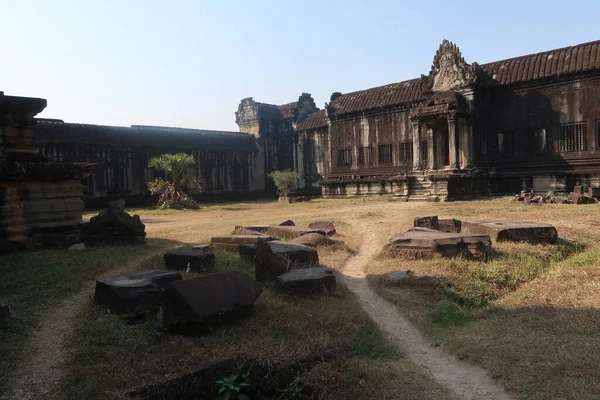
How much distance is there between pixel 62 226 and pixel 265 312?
6.72 metres

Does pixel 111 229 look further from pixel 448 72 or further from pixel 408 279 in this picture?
pixel 448 72

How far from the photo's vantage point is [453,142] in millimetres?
19203

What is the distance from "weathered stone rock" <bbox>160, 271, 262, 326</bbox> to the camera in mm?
4734

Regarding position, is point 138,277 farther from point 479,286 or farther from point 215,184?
point 215,184

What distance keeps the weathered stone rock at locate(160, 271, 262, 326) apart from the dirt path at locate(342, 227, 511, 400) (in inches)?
63.8

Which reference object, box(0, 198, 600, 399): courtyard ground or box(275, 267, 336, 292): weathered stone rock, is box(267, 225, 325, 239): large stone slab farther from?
box(275, 267, 336, 292): weathered stone rock

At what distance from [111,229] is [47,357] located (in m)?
5.70

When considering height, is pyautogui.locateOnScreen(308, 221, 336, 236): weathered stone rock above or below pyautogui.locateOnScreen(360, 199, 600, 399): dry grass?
above

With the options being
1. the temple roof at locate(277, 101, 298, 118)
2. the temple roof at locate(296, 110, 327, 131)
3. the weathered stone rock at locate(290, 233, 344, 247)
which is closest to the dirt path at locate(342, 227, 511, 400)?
the weathered stone rock at locate(290, 233, 344, 247)

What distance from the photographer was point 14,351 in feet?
14.4

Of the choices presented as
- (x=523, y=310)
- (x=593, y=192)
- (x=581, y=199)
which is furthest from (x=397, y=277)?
(x=593, y=192)

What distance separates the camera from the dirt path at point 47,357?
3752 millimetres

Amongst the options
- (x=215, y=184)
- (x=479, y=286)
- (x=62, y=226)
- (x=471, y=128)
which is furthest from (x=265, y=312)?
(x=215, y=184)

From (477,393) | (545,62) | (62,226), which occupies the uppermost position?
(545,62)
